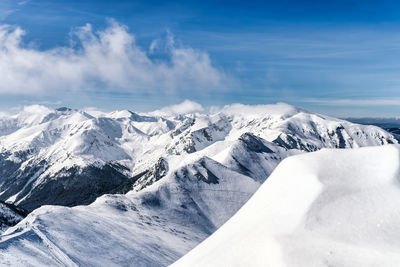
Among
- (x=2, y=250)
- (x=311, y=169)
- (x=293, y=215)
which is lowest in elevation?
(x=2, y=250)

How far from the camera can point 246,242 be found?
38.5ft

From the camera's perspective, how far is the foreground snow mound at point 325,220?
10.2 meters

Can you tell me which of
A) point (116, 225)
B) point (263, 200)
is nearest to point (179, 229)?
point (116, 225)

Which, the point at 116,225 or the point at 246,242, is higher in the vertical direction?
the point at 246,242

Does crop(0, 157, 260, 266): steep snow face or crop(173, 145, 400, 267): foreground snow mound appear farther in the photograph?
crop(0, 157, 260, 266): steep snow face

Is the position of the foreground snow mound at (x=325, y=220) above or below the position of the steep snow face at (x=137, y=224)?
above

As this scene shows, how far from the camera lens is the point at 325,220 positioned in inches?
450

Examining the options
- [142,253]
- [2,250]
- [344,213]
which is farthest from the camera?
[142,253]

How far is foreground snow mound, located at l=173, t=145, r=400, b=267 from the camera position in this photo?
33.4 ft

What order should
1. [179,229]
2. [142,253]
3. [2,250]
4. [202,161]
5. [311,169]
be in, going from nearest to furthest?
[311,169]
[2,250]
[142,253]
[179,229]
[202,161]

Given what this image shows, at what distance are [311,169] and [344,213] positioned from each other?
309 centimetres

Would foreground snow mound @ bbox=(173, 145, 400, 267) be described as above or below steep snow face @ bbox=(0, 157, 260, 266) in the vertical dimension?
above

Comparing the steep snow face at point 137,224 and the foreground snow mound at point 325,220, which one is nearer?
the foreground snow mound at point 325,220

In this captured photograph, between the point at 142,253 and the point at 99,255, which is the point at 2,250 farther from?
the point at 142,253
